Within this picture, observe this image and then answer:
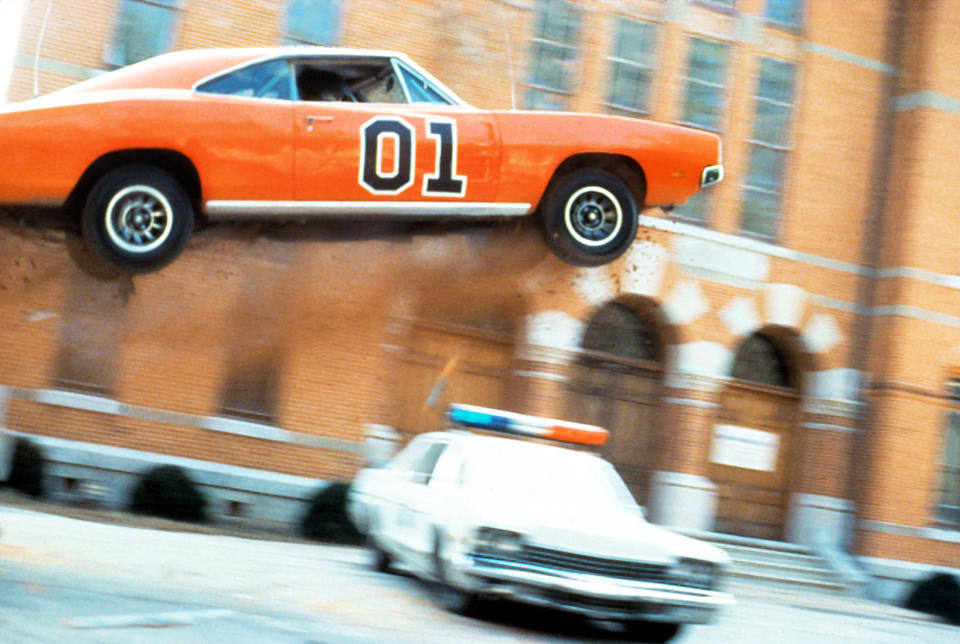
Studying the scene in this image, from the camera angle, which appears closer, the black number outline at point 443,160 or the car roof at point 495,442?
the car roof at point 495,442

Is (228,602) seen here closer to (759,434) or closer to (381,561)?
(381,561)

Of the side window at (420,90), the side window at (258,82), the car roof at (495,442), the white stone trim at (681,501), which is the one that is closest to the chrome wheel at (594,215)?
the side window at (420,90)

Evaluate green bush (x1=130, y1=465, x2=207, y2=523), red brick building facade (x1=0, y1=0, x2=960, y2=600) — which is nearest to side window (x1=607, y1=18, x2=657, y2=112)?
red brick building facade (x1=0, y1=0, x2=960, y2=600)

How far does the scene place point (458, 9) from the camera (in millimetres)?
11484

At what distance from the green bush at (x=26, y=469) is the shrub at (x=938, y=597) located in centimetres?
979

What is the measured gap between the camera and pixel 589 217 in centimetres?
971

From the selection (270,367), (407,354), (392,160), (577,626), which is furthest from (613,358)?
(577,626)

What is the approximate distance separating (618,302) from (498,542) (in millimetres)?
7034

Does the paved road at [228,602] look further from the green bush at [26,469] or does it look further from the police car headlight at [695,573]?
the green bush at [26,469]

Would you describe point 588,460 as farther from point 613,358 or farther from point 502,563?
point 613,358

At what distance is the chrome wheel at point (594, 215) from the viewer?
9617 millimetres

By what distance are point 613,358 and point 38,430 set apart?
6.38 m

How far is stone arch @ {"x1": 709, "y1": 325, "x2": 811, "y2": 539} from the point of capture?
13.5 metres

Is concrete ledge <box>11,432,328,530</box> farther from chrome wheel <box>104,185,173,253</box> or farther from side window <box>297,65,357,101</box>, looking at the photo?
side window <box>297,65,357,101</box>
